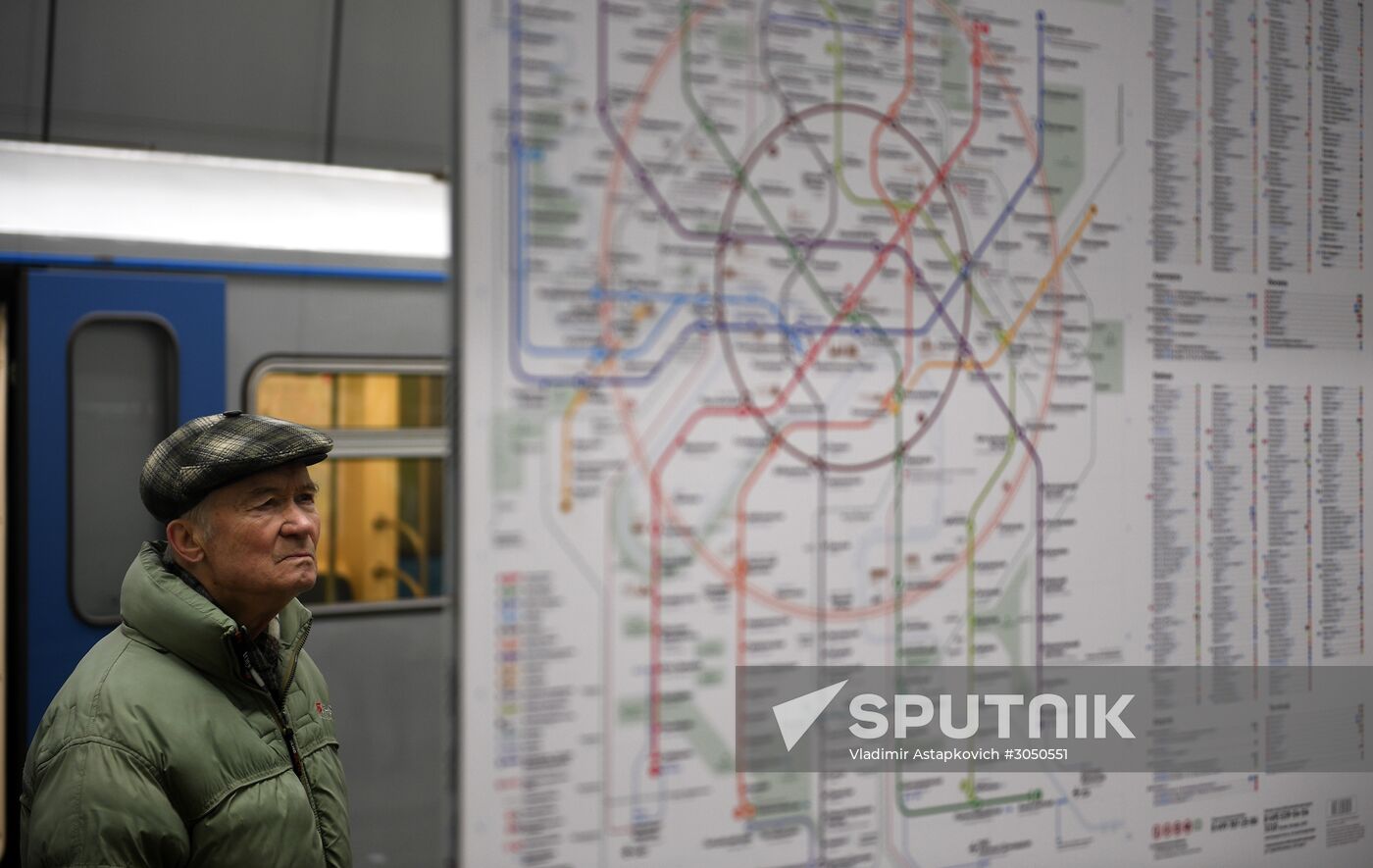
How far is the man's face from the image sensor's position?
232cm

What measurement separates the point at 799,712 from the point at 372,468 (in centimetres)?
208

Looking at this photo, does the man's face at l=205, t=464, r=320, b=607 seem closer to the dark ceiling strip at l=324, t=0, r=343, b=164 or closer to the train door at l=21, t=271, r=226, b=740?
the train door at l=21, t=271, r=226, b=740

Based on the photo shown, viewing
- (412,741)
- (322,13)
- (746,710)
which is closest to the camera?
(746,710)

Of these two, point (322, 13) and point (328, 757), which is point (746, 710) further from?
point (322, 13)

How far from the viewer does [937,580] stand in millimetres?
2010

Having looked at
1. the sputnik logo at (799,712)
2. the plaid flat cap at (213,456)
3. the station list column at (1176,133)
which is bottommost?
the sputnik logo at (799,712)

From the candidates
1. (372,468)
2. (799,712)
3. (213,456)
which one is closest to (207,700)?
(213,456)

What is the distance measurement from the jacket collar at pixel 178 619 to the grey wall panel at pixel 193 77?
2.10 metres

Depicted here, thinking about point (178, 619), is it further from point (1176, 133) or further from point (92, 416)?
point (1176, 133)

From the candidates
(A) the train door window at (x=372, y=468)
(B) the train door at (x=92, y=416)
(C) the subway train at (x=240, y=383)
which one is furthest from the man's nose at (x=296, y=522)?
(B) the train door at (x=92, y=416)

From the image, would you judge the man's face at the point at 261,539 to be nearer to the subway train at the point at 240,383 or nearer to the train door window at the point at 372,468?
the subway train at the point at 240,383

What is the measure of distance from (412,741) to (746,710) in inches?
86.7

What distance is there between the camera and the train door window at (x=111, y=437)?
334 centimetres

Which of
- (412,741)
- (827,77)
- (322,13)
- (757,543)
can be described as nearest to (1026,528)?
(757,543)
